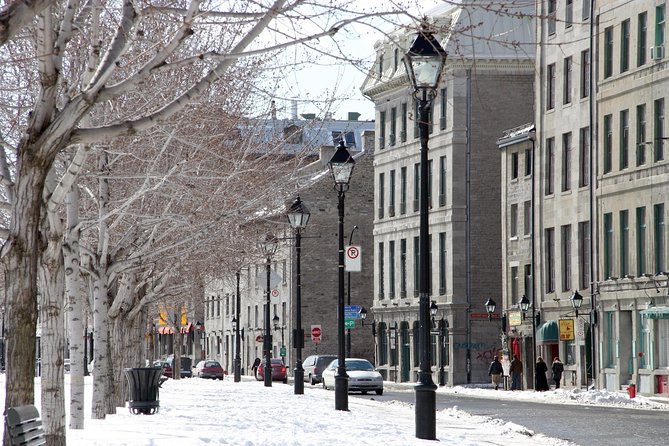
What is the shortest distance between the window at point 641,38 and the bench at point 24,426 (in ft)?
149

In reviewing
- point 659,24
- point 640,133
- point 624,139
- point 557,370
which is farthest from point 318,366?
point 659,24

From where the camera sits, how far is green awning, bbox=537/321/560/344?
63531 millimetres

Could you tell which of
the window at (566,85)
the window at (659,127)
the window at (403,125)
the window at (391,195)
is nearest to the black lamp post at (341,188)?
the window at (659,127)

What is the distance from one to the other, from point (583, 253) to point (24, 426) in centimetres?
5144

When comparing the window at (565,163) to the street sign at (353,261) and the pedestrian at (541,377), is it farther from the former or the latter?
the street sign at (353,261)

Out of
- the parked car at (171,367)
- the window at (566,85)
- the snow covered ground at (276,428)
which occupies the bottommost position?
the parked car at (171,367)

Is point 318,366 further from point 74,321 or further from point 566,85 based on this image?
point 74,321

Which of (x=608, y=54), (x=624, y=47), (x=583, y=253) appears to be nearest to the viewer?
(x=624, y=47)

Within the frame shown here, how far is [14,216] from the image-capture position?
13141 millimetres

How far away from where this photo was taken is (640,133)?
185 feet

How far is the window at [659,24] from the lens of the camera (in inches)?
2127

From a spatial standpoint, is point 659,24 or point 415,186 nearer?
point 659,24

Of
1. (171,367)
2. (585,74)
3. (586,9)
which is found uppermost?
(586,9)

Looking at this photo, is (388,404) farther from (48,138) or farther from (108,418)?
(48,138)
